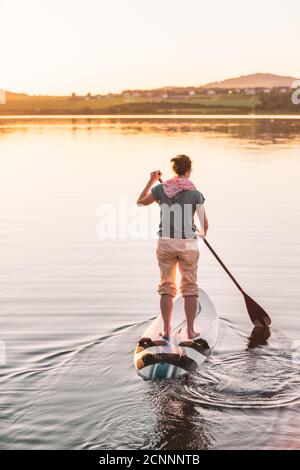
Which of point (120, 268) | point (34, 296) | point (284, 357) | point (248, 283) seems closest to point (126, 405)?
point (284, 357)

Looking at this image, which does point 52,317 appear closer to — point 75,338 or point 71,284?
point 75,338

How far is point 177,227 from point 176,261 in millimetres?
436

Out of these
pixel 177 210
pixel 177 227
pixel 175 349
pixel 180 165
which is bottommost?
pixel 175 349

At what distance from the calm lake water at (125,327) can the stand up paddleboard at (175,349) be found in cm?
14

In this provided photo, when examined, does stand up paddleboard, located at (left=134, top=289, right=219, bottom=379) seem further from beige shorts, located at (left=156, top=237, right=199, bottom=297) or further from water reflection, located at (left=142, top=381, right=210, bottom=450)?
beige shorts, located at (left=156, top=237, right=199, bottom=297)

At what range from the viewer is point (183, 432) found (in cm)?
705

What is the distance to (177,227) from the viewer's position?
29.3 ft

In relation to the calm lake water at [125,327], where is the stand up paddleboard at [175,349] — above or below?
above

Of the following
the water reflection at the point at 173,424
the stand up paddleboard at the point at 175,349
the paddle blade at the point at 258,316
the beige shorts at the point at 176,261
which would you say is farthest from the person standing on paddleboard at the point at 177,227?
the paddle blade at the point at 258,316

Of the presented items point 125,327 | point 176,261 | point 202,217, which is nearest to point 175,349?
point 176,261

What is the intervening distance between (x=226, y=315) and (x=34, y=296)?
3147 mm

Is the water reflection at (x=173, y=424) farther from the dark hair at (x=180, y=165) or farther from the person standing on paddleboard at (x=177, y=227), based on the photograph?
the dark hair at (x=180, y=165)

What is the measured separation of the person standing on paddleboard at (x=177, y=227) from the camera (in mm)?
8891

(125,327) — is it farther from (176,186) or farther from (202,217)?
(176,186)
